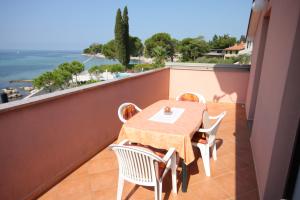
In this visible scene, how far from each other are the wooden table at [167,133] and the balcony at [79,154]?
1.93 feet

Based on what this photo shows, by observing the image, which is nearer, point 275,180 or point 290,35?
point 290,35

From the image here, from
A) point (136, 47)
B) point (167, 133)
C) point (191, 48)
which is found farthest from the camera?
point (136, 47)

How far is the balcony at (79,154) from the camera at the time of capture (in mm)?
1854

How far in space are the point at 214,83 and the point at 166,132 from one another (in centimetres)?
495

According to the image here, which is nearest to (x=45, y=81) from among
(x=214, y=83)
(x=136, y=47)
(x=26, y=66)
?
(x=214, y=83)

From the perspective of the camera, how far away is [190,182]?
91.4 inches

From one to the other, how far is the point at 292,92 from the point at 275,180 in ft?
2.82

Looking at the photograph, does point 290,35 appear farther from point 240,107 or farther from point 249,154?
point 240,107

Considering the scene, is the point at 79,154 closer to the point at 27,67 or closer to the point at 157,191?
the point at 157,191

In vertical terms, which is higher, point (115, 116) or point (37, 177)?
point (115, 116)

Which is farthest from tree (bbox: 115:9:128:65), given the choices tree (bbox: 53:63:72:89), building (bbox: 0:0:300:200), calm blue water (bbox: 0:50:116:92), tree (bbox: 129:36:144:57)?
building (bbox: 0:0:300:200)

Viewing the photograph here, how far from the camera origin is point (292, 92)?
157cm

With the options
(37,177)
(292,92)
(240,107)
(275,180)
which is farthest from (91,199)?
(240,107)

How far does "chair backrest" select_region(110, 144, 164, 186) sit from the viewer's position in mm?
1574
